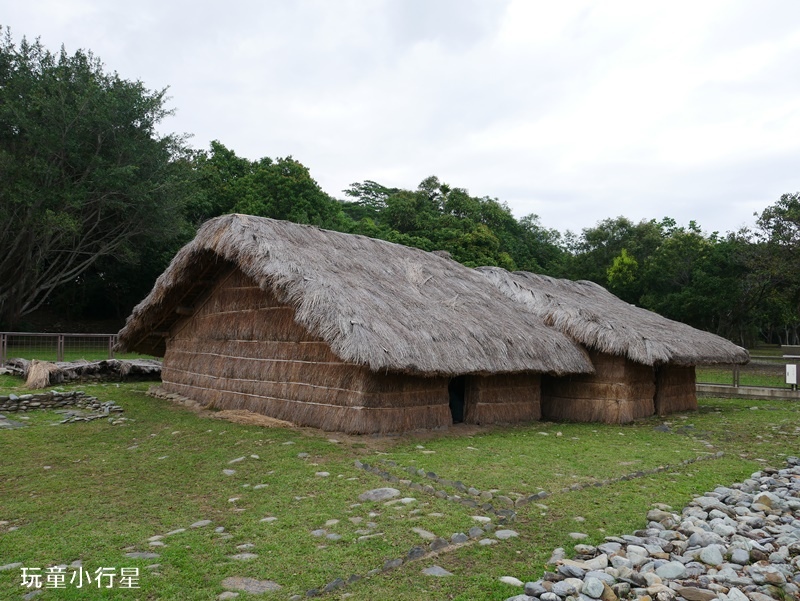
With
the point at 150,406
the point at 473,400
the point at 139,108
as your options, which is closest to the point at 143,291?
the point at 139,108

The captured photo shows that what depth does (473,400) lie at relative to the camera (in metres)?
11.0

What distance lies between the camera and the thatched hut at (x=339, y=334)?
360 inches

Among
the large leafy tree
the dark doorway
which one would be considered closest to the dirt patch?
the dark doorway

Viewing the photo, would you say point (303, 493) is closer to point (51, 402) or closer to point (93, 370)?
point (51, 402)

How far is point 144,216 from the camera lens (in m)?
25.2

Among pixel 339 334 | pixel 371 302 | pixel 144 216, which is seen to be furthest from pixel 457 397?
pixel 144 216

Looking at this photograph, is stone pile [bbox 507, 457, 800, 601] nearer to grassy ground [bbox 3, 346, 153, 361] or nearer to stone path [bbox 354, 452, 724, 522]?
stone path [bbox 354, 452, 724, 522]

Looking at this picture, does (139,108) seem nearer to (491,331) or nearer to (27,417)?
(27,417)

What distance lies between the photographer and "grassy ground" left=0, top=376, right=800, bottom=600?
436cm

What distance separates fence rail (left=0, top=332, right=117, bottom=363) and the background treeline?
5965 millimetres

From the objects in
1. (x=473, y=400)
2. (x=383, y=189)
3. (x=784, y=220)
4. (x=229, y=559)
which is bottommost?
(x=229, y=559)

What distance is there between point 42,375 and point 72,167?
12355mm

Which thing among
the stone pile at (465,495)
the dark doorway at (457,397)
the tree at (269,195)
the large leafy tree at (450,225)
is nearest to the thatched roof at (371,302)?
the dark doorway at (457,397)

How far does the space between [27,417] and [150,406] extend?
2.12 metres
